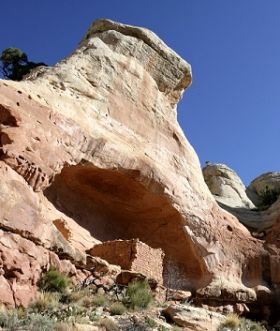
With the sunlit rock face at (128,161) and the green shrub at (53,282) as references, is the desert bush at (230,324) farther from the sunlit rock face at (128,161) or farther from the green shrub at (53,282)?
A: the sunlit rock face at (128,161)

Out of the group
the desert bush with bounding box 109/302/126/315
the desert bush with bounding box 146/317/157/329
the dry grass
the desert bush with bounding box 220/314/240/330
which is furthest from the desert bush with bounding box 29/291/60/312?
the desert bush with bounding box 220/314/240/330

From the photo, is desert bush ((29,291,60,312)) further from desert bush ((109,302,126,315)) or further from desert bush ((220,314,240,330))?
desert bush ((220,314,240,330))

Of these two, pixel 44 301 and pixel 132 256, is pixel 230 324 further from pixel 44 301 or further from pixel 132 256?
pixel 44 301

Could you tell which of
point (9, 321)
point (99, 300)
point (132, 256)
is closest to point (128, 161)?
point (132, 256)

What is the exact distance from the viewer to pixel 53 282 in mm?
11258

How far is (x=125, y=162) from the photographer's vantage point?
54.5 ft

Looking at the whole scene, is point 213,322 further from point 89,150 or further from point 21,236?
point 89,150

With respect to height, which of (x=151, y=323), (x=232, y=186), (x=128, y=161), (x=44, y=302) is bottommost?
(x=151, y=323)

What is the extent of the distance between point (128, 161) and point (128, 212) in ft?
11.5

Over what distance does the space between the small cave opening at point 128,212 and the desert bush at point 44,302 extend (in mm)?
6440

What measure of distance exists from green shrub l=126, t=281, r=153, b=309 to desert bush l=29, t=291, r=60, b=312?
6.46 ft

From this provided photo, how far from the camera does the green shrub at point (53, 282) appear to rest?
11.2 meters

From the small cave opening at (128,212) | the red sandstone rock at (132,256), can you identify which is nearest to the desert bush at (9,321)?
the red sandstone rock at (132,256)

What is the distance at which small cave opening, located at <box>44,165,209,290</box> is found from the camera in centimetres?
1756
